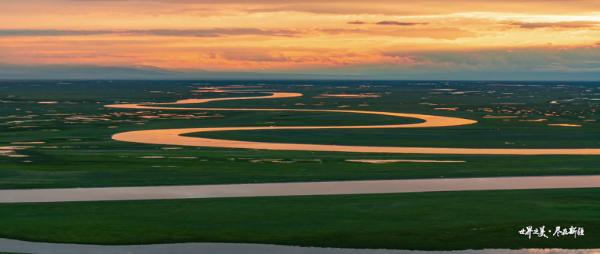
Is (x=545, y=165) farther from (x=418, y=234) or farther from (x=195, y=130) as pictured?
(x=195, y=130)

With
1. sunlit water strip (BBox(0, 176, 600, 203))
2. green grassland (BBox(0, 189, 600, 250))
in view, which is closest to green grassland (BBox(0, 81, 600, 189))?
sunlit water strip (BBox(0, 176, 600, 203))

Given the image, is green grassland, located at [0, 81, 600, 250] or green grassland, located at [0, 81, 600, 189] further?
green grassland, located at [0, 81, 600, 189]

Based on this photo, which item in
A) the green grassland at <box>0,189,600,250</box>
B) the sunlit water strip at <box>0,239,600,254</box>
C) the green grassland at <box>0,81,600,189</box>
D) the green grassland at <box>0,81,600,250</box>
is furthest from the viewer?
the green grassland at <box>0,81,600,189</box>

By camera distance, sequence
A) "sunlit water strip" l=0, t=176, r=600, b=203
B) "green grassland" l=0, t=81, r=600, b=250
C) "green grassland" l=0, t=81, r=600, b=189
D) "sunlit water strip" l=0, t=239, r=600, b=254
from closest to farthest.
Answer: "sunlit water strip" l=0, t=239, r=600, b=254, "green grassland" l=0, t=81, r=600, b=250, "sunlit water strip" l=0, t=176, r=600, b=203, "green grassland" l=0, t=81, r=600, b=189

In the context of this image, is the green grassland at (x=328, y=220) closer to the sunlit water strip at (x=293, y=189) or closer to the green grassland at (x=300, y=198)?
the green grassland at (x=300, y=198)

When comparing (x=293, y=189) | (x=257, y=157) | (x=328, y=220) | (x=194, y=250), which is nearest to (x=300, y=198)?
(x=293, y=189)

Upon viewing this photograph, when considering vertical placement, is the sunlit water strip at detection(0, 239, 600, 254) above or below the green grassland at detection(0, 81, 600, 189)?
above

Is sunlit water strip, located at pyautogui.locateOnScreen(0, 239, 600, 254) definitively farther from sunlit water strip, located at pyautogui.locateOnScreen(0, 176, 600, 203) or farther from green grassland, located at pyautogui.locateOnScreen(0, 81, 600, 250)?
sunlit water strip, located at pyautogui.locateOnScreen(0, 176, 600, 203)

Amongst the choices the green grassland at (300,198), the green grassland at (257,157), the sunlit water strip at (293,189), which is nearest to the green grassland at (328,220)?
the green grassland at (300,198)
